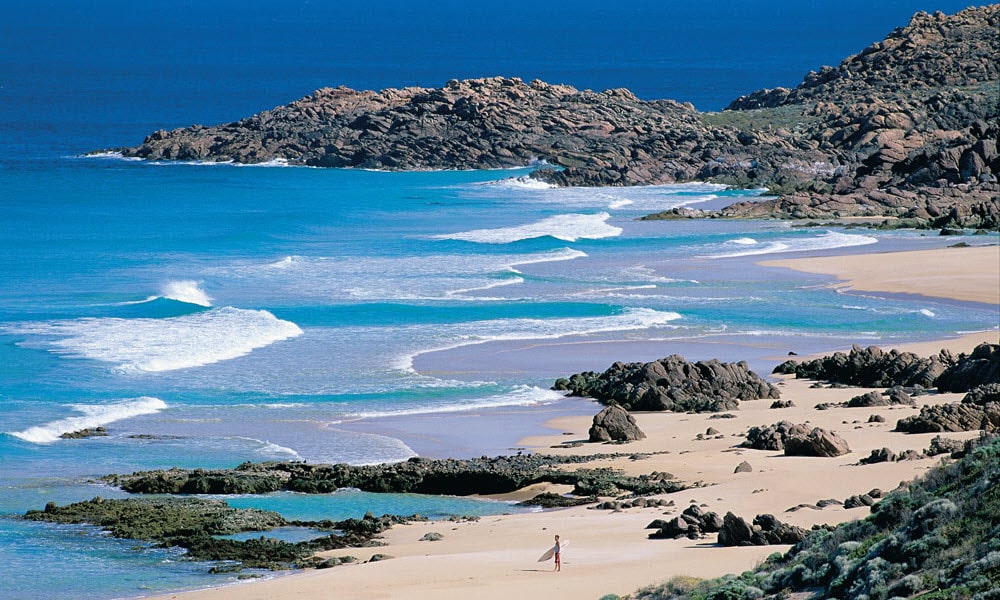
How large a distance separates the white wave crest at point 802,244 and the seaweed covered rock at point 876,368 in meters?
21.0

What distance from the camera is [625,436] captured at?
78.3 ft

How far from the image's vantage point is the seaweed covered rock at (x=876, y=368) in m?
26.9

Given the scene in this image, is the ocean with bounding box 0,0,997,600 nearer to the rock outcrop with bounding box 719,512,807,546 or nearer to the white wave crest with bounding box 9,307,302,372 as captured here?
the white wave crest with bounding box 9,307,302,372

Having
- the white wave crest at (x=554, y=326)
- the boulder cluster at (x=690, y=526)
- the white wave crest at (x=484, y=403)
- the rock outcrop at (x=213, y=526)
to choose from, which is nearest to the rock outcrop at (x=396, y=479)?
the rock outcrop at (x=213, y=526)

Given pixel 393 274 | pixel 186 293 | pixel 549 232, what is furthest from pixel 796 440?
pixel 549 232

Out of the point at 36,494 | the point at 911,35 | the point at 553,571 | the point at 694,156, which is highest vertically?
the point at 911,35

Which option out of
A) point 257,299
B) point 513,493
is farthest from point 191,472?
point 257,299

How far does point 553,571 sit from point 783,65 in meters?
162

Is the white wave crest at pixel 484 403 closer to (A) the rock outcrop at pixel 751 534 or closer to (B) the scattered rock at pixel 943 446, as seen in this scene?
(B) the scattered rock at pixel 943 446

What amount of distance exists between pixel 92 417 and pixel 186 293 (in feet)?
50.8

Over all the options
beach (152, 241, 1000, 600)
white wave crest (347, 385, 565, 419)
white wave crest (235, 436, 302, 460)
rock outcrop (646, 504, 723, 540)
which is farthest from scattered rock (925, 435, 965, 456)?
white wave crest (235, 436, 302, 460)

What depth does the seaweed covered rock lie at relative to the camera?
88.3 ft

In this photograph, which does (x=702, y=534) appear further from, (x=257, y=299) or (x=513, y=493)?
(x=257, y=299)

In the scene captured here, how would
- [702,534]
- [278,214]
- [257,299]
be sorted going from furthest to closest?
[278,214] < [257,299] < [702,534]
